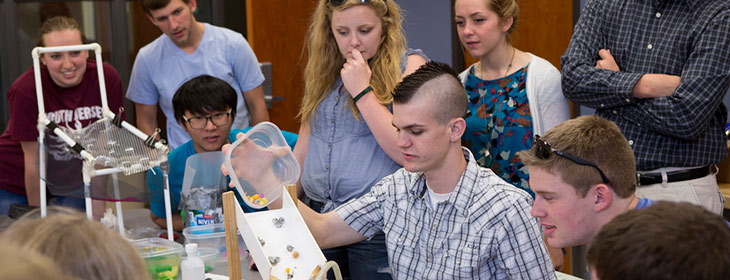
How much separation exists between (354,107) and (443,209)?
0.51m

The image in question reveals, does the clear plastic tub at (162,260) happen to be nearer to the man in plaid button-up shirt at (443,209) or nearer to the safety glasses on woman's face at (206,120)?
the man in plaid button-up shirt at (443,209)

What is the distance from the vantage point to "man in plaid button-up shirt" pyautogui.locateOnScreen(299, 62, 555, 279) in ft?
6.20

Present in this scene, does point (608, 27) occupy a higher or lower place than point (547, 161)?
higher

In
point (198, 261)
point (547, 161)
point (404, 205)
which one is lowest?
point (198, 261)

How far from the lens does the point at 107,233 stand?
1094mm

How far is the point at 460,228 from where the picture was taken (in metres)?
1.95

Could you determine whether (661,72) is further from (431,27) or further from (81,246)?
(431,27)

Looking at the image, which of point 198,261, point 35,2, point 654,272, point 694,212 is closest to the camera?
point 654,272

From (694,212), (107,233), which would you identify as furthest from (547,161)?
(107,233)

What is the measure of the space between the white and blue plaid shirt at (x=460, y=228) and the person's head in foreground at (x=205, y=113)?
67 cm

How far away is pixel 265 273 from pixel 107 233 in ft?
2.36

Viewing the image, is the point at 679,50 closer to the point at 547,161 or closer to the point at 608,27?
the point at 608,27

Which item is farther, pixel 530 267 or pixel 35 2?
pixel 35 2

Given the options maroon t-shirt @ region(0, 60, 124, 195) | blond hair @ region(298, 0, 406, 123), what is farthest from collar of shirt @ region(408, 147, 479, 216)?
maroon t-shirt @ region(0, 60, 124, 195)
